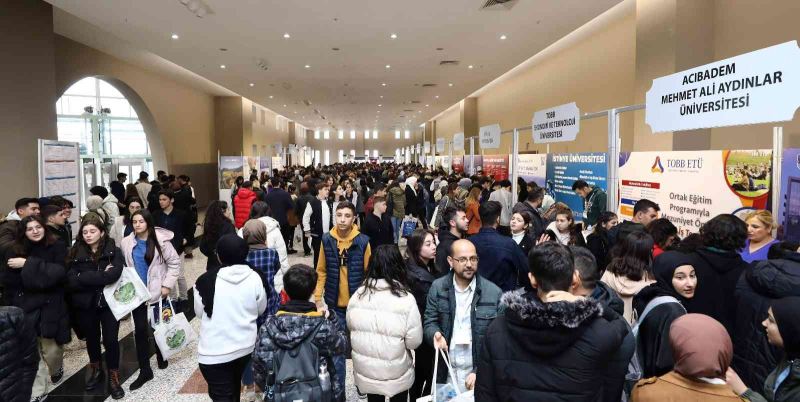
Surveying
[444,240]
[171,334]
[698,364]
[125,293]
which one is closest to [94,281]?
[125,293]

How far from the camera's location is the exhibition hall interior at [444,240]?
80.2 inches

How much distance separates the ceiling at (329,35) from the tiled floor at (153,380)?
16.9 ft

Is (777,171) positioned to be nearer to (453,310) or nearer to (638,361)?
(638,361)

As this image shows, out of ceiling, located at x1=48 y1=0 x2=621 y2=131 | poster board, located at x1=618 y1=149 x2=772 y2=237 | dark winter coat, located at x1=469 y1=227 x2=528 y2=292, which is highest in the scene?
ceiling, located at x1=48 y1=0 x2=621 y2=131

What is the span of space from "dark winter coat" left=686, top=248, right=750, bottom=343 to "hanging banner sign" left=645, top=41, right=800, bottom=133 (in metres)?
0.95

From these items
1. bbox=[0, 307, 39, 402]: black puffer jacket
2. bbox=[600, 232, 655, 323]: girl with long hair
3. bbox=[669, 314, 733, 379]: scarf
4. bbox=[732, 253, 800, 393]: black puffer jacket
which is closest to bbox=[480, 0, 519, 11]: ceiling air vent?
bbox=[600, 232, 655, 323]: girl with long hair

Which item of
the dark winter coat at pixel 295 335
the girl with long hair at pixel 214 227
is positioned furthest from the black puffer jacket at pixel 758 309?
the girl with long hair at pixel 214 227

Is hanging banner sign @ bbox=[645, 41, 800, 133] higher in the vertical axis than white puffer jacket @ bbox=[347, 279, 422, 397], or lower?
higher

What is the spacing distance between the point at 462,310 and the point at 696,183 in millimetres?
3083

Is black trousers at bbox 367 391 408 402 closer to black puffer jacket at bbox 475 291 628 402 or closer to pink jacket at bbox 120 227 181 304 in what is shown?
black puffer jacket at bbox 475 291 628 402

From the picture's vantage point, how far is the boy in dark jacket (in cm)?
225

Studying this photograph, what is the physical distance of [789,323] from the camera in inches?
71.3

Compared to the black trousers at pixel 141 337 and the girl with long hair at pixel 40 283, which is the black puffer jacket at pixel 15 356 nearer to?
the girl with long hair at pixel 40 283

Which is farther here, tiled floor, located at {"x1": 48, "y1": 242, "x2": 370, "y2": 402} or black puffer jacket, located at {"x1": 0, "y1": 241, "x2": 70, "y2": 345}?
tiled floor, located at {"x1": 48, "y1": 242, "x2": 370, "y2": 402}
